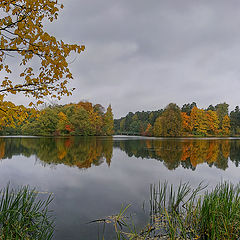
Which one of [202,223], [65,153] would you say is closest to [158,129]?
[65,153]

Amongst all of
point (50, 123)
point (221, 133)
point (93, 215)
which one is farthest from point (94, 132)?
point (93, 215)

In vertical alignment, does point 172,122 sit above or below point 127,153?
above

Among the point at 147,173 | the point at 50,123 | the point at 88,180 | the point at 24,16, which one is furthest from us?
the point at 50,123

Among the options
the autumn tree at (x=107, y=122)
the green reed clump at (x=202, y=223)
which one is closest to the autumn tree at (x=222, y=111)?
the autumn tree at (x=107, y=122)

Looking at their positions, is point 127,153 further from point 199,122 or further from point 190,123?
point 190,123

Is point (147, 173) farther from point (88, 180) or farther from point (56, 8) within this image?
point (56, 8)

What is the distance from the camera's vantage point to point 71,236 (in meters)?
3.86

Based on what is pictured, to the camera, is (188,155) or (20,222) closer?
(20,222)

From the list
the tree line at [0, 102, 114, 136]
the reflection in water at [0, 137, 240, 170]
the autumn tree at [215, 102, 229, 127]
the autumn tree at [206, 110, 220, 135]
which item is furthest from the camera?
the autumn tree at [215, 102, 229, 127]

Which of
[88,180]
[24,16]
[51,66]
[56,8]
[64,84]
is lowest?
[88,180]

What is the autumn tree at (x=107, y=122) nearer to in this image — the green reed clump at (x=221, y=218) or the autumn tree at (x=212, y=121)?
the autumn tree at (x=212, y=121)

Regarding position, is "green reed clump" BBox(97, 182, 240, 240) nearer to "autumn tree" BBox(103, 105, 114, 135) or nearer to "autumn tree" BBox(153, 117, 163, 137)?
"autumn tree" BBox(103, 105, 114, 135)

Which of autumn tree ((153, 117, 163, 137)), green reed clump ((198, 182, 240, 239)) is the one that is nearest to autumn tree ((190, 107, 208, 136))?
autumn tree ((153, 117, 163, 137))

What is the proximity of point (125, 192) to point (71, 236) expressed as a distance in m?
3.08
